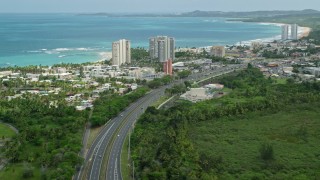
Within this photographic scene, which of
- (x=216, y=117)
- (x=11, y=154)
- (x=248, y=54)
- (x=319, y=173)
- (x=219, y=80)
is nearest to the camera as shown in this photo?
(x=319, y=173)

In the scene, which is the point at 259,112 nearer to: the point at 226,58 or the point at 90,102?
the point at 90,102

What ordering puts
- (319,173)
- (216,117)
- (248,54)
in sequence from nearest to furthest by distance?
(319,173)
(216,117)
(248,54)

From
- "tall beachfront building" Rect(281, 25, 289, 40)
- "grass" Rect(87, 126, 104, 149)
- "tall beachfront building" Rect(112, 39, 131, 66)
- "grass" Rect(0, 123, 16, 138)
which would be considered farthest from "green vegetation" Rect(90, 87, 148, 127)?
"tall beachfront building" Rect(281, 25, 289, 40)

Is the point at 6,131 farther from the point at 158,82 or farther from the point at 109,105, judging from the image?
the point at 158,82

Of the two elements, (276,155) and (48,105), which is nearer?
(276,155)

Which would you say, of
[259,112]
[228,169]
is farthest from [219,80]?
[228,169]

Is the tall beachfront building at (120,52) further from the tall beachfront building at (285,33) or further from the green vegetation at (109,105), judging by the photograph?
the tall beachfront building at (285,33)

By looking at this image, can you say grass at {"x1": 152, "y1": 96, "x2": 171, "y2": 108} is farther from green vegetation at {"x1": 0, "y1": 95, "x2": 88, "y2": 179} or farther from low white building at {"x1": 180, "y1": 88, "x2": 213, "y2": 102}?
green vegetation at {"x1": 0, "y1": 95, "x2": 88, "y2": 179}
